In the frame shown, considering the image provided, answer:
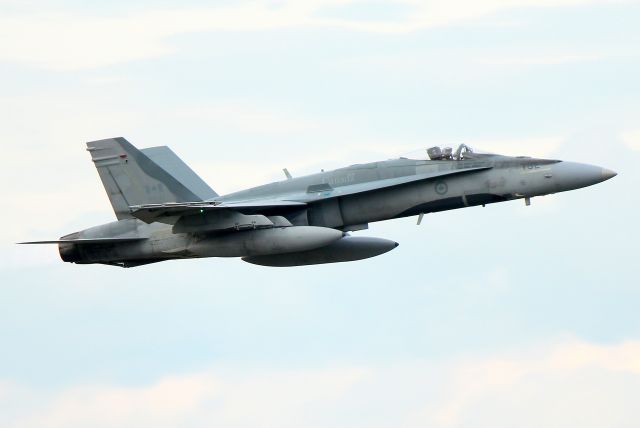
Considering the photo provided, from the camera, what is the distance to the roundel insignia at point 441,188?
109 ft

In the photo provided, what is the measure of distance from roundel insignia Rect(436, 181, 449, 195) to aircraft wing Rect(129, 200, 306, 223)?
9.07ft

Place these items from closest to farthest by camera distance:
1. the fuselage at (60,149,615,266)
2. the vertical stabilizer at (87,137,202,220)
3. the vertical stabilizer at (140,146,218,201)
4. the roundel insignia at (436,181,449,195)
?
the fuselage at (60,149,615,266)
the roundel insignia at (436,181,449,195)
the vertical stabilizer at (87,137,202,220)
the vertical stabilizer at (140,146,218,201)

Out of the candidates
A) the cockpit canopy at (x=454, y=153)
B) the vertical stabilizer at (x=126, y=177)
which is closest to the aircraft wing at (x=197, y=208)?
the vertical stabilizer at (x=126, y=177)

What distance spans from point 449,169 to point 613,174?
10.8 ft

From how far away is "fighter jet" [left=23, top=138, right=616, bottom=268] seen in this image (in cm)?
3259

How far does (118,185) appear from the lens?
35.2 metres

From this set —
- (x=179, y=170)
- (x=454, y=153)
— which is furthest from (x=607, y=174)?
(x=179, y=170)

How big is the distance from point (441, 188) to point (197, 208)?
4978mm

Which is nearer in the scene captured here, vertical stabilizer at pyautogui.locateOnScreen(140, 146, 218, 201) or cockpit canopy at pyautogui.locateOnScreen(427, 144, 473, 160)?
cockpit canopy at pyautogui.locateOnScreen(427, 144, 473, 160)

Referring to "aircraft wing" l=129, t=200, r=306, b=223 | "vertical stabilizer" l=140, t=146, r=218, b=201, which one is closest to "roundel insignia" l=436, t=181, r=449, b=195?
"aircraft wing" l=129, t=200, r=306, b=223

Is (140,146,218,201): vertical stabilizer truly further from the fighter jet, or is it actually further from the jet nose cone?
the jet nose cone

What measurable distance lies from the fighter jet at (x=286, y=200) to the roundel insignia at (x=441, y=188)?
20mm

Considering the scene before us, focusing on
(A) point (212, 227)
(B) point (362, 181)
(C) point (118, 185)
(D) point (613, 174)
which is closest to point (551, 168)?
(D) point (613, 174)

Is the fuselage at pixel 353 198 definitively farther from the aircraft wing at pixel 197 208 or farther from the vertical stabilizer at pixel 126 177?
the vertical stabilizer at pixel 126 177
